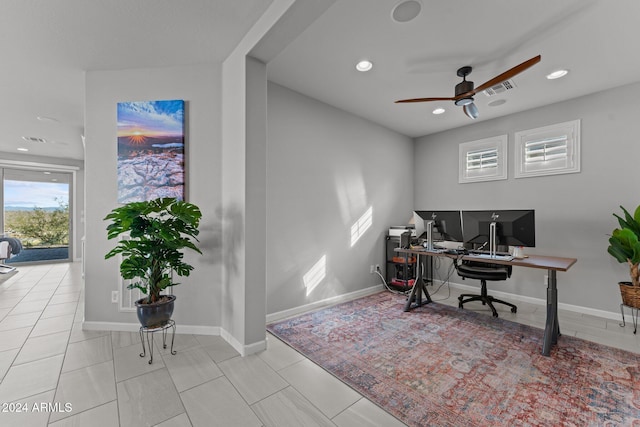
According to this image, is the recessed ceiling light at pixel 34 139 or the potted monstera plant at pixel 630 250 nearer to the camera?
the potted monstera plant at pixel 630 250

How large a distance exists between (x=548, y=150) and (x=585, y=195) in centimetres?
75

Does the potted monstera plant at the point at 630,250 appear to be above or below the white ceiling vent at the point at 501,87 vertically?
below

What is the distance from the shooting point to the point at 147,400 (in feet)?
5.64

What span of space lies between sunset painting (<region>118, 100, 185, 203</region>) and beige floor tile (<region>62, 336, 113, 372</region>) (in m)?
1.36

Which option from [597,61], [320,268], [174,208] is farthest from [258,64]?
[597,61]

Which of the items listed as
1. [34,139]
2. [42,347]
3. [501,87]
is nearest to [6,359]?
[42,347]

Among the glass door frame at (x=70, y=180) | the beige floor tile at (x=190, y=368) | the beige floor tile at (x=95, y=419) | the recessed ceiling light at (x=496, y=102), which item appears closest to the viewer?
the beige floor tile at (x=95, y=419)

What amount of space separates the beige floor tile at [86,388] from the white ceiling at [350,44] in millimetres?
2701

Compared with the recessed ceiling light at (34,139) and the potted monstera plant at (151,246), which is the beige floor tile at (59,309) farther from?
the recessed ceiling light at (34,139)

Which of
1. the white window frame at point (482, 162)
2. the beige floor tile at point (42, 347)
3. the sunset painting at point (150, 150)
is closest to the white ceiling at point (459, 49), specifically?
the white window frame at point (482, 162)

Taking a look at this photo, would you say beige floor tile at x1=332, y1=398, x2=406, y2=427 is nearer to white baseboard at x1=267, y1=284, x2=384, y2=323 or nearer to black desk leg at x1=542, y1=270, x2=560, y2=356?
white baseboard at x1=267, y1=284, x2=384, y2=323

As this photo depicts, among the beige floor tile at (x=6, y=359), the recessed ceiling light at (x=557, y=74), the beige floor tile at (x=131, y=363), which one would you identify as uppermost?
the recessed ceiling light at (x=557, y=74)

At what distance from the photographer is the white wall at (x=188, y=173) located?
8.93 feet

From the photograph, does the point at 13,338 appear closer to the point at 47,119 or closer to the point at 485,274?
the point at 47,119
